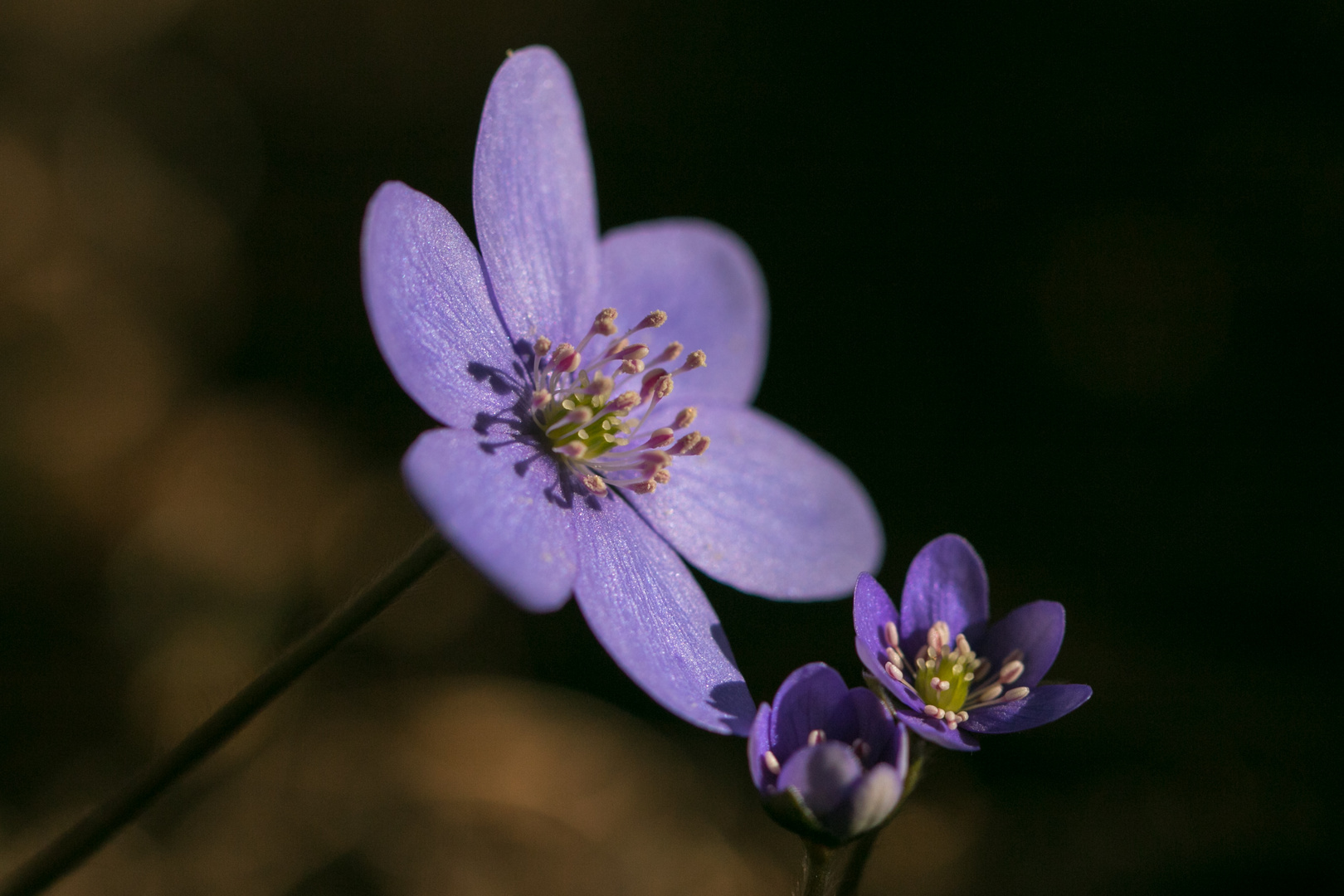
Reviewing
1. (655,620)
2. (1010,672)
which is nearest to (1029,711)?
(1010,672)

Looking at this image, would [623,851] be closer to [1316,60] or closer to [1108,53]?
[1108,53]

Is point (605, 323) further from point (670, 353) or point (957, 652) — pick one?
point (957, 652)

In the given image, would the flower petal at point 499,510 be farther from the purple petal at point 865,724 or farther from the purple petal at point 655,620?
the purple petal at point 865,724

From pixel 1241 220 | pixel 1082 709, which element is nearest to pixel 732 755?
pixel 1082 709

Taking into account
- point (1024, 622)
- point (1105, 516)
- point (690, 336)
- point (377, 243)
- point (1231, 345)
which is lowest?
point (1105, 516)

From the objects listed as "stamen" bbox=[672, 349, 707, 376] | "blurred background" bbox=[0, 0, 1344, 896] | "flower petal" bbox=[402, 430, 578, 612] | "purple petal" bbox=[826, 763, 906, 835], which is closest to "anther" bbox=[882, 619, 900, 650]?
"purple petal" bbox=[826, 763, 906, 835]

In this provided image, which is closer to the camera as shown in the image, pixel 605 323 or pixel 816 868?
pixel 816 868

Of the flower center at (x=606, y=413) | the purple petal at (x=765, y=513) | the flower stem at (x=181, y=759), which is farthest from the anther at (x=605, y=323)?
the flower stem at (x=181, y=759)
